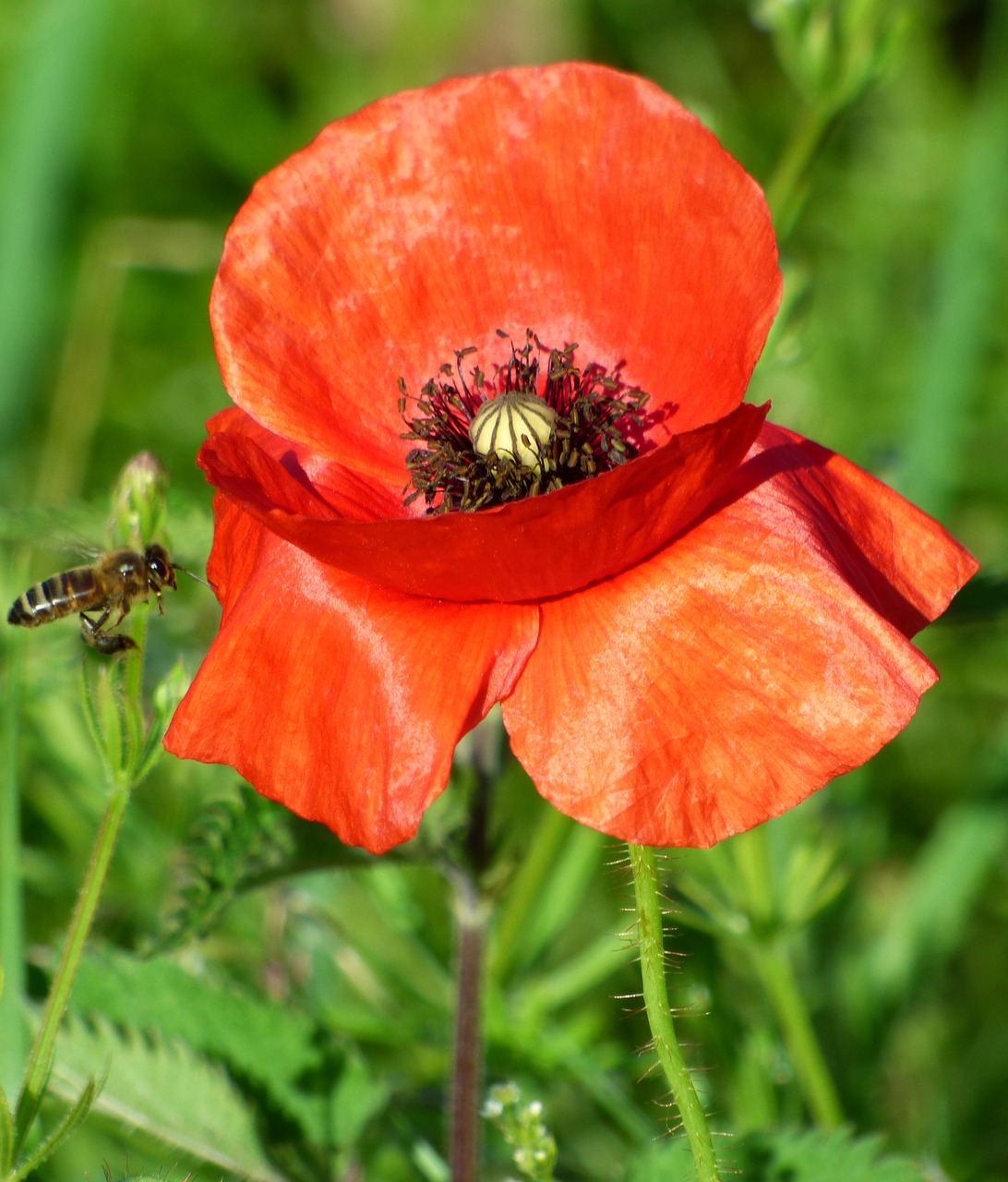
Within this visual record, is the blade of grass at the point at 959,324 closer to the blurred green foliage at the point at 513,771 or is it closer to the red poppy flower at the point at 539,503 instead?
the blurred green foliage at the point at 513,771

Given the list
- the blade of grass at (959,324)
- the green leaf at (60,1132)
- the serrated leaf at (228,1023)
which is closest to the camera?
the green leaf at (60,1132)

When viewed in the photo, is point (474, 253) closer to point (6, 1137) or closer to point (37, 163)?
point (6, 1137)

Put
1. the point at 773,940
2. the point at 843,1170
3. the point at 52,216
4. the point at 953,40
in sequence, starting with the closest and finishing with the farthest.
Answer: the point at 843,1170, the point at 773,940, the point at 52,216, the point at 953,40

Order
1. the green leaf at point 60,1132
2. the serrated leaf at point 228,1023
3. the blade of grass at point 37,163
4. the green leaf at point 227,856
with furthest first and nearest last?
the blade of grass at point 37,163
the serrated leaf at point 228,1023
the green leaf at point 227,856
the green leaf at point 60,1132

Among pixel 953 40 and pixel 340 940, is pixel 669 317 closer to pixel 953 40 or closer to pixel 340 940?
pixel 340 940

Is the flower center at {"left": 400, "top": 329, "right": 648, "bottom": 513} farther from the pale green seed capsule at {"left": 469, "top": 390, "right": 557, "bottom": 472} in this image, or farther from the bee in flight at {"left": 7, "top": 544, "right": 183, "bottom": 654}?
the bee in flight at {"left": 7, "top": 544, "right": 183, "bottom": 654}

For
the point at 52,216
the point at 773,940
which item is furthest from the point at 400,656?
the point at 52,216

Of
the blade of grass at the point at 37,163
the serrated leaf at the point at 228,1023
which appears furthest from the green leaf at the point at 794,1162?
the blade of grass at the point at 37,163
